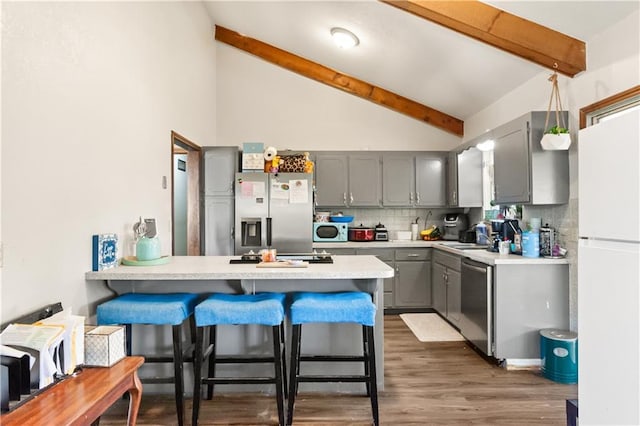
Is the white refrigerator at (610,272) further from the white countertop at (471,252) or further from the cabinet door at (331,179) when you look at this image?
the cabinet door at (331,179)

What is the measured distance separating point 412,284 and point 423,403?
223 centimetres

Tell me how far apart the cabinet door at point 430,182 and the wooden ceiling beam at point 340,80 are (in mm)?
571

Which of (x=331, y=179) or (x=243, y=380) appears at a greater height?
(x=331, y=179)

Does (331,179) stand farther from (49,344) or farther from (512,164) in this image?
(49,344)

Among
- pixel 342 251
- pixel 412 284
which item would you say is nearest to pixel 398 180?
pixel 342 251

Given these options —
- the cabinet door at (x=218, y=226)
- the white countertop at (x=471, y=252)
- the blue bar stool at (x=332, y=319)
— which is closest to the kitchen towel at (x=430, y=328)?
the white countertop at (x=471, y=252)

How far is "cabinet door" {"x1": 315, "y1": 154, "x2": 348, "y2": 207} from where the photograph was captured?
489 cm

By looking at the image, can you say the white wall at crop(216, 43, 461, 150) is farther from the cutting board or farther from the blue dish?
the cutting board

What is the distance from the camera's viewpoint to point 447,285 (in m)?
4.07

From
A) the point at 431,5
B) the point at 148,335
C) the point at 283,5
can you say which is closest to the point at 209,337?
the point at 148,335

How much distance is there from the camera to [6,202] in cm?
161

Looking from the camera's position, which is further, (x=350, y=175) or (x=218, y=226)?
(x=350, y=175)

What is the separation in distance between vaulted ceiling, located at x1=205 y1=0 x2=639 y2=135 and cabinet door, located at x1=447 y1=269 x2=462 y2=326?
1999 mm

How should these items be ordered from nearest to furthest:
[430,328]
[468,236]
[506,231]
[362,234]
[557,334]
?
[557,334] < [506,231] < [430,328] < [468,236] < [362,234]
